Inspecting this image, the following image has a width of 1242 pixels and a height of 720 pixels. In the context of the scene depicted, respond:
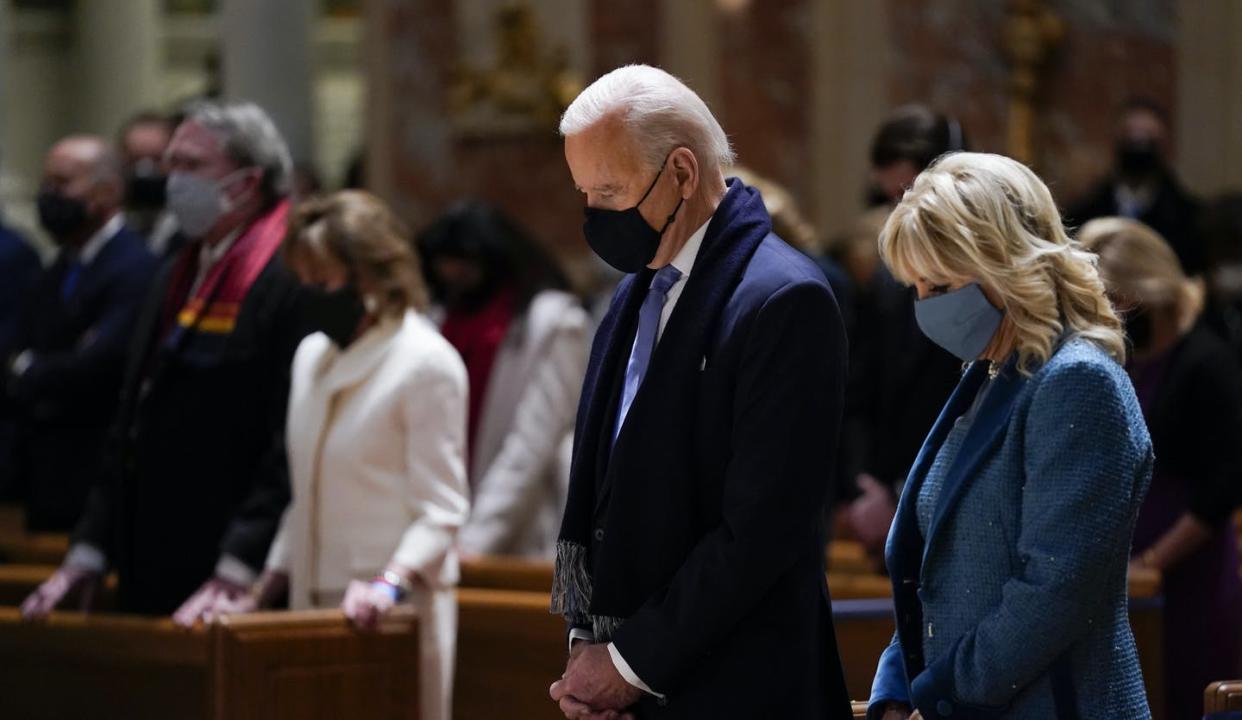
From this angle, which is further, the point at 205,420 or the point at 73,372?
the point at 73,372

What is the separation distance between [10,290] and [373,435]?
3735 millimetres

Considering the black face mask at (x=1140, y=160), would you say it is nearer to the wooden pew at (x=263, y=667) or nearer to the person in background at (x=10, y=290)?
the person in background at (x=10, y=290)

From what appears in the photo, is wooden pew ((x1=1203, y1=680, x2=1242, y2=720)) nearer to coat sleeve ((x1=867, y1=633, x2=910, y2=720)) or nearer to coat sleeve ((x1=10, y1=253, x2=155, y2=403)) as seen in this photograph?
coat sleeve ((x1=867, y1=633, x2=910, y2=720))

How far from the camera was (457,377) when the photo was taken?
15.5ft

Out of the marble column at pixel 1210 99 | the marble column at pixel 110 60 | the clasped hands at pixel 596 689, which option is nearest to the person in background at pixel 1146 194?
the marble column at pixel 1210 99

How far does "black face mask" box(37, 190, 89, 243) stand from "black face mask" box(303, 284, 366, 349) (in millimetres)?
2117

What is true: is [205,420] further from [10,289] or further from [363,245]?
[10,289]

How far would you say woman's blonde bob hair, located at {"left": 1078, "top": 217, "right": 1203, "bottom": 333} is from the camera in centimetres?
500

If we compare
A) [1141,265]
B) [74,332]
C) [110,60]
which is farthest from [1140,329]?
[110,60]

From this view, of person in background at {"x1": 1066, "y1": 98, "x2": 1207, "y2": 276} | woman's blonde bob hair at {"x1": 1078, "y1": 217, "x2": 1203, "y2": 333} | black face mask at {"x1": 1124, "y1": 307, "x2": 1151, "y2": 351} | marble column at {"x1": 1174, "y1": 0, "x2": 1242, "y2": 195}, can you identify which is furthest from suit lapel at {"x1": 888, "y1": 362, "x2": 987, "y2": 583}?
marble column at {"x1": 1174, "y1": 0, "x2": 1242, "y2": 195}

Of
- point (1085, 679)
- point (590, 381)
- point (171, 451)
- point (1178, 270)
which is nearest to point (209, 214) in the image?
point (171, 451)

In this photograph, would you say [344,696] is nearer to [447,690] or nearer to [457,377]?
[447,690]

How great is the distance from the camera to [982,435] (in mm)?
3098

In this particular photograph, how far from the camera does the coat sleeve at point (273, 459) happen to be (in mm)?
4934
